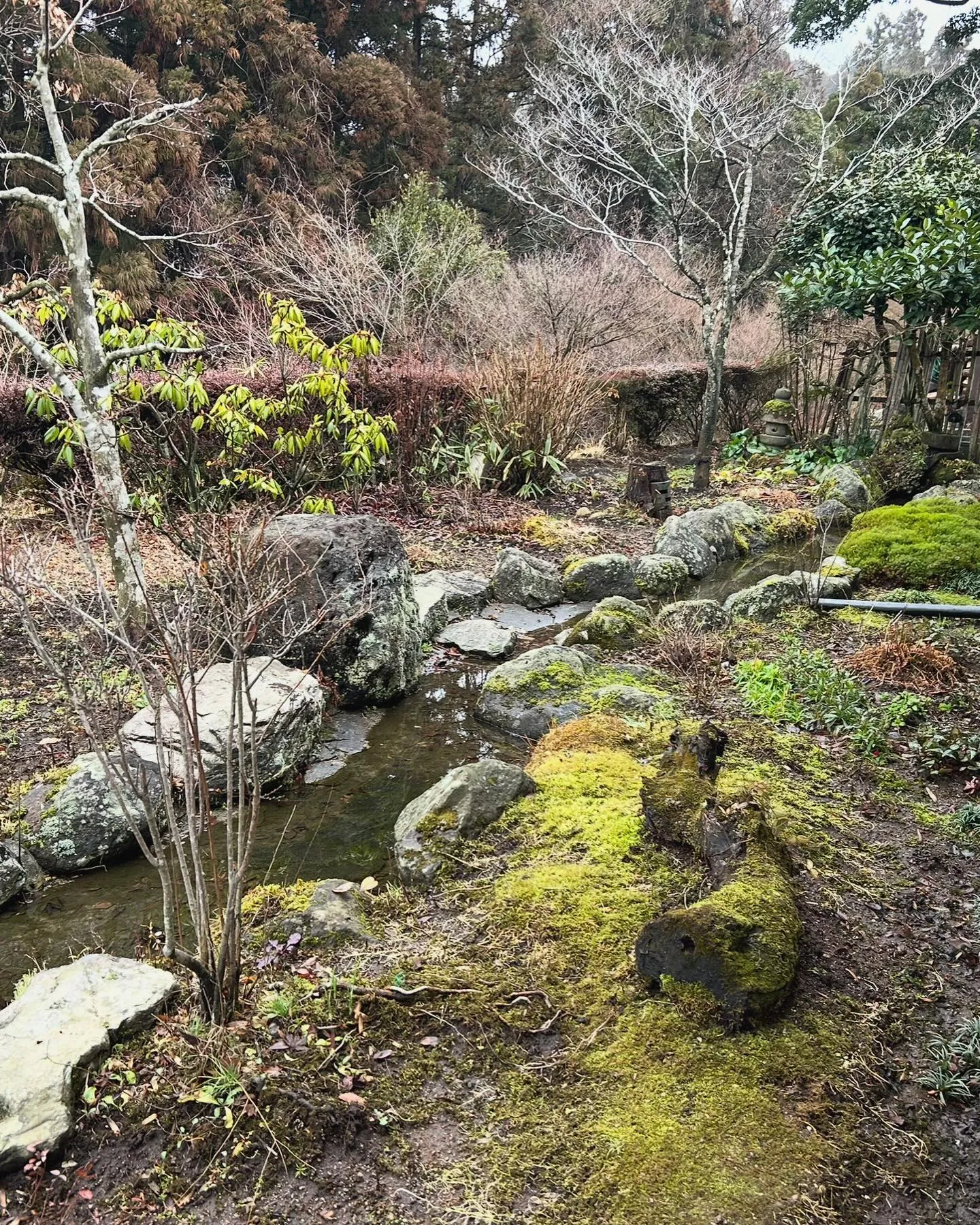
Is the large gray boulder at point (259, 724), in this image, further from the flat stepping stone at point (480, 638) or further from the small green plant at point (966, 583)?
the small green plant at point (966, 583)

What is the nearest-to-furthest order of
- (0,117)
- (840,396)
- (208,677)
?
(208,677) → (840,396) → (0,117)

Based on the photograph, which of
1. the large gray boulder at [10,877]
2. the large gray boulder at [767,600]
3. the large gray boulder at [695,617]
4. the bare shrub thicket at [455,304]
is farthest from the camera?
the bare shrub thicket at [455,304]

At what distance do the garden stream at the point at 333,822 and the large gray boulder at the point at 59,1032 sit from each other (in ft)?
1.23

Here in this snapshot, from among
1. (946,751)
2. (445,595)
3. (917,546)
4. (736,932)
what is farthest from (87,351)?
(917,546)

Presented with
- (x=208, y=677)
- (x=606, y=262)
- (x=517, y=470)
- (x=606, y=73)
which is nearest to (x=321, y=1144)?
(x=208, y=677)

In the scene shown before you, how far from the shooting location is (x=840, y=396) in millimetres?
11977

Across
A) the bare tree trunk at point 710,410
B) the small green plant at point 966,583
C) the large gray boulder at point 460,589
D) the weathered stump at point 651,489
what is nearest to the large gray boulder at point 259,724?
the large gray boulder at point 460,589

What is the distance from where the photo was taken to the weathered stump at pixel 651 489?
9.74 metres

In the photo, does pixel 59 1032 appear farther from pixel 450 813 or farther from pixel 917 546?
pixel 917 546

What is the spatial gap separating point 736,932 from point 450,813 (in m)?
1.43

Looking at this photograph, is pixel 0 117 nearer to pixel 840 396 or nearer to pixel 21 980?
pixel 840 396

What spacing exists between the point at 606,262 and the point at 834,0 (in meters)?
5.34

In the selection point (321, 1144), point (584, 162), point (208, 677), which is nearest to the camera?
point (321, 1144)

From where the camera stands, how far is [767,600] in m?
6.09
